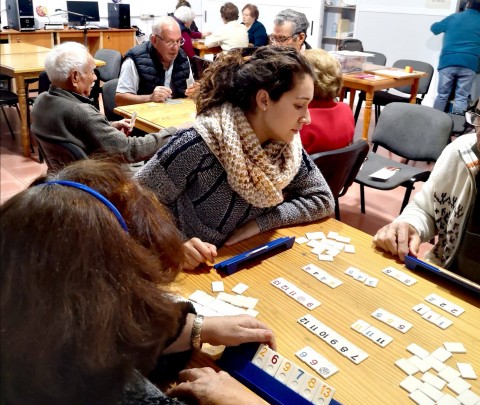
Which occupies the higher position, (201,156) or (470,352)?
(201,156)

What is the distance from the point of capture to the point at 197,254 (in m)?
1.45

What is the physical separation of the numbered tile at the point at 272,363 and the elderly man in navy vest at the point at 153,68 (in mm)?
2974

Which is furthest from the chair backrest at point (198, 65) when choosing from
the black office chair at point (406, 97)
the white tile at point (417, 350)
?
the white tile at point (417, 350)

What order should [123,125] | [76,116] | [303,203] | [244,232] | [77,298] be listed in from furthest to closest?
[123,125] → [76,116] → [303,203] → [244,232] → [77,298]

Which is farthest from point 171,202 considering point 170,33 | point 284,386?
point 170,33

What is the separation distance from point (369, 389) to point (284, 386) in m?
0.19

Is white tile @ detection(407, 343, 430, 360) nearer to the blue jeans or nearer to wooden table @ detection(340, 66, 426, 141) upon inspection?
wooden table @ detection(340, 66, 426, 141)

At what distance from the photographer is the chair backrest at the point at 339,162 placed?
248 centimetres

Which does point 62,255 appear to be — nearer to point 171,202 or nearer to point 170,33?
point 171,202

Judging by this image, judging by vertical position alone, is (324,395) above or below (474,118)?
below

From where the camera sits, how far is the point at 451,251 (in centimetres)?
175

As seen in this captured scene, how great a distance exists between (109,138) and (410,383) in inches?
87.2

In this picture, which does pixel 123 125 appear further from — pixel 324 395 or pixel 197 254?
pixel 324 395

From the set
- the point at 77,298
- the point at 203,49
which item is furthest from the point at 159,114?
the point at 203,49
